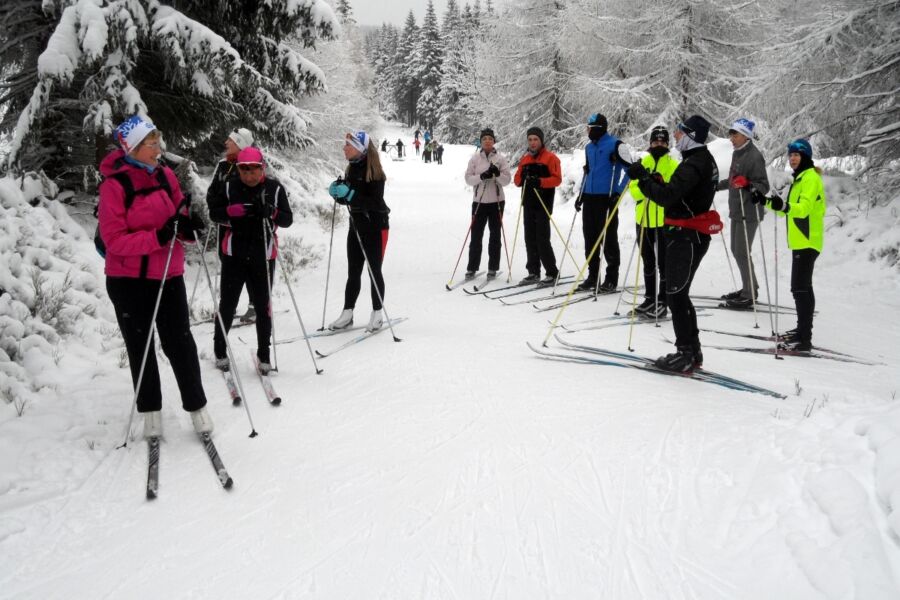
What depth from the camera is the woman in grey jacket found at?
8.73 metres

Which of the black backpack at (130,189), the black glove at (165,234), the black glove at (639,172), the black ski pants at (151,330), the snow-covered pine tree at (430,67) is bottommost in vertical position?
the black ski pants at (151,330)

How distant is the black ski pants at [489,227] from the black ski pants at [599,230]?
150 cm

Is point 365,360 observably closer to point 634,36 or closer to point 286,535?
point 286,535

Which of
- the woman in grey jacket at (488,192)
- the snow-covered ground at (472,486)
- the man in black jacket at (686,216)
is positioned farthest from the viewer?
the woman in grey jacket at (488,192)

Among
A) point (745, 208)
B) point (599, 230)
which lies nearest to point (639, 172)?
point (599, 230)

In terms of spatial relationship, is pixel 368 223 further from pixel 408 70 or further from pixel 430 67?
pixel 408 70

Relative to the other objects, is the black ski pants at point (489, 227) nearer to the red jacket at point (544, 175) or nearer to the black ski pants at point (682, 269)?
the red jacket at point (544, 175)

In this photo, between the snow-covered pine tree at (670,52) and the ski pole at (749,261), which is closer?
the ski pole at (749,261)

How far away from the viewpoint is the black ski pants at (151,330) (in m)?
3.72

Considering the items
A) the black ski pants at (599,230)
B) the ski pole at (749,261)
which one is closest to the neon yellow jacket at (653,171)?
the black ski pants at (599,230)

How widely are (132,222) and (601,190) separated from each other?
6269 mm

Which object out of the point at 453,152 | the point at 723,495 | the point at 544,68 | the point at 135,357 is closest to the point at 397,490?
the point at 723,495

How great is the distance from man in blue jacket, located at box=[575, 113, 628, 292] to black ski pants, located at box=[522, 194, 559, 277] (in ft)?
1.98

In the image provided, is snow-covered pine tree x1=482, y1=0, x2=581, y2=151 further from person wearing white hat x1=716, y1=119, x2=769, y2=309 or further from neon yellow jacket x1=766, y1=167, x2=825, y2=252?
neon yellow jacket x1=766, y1=167, x2=825, y2=252
